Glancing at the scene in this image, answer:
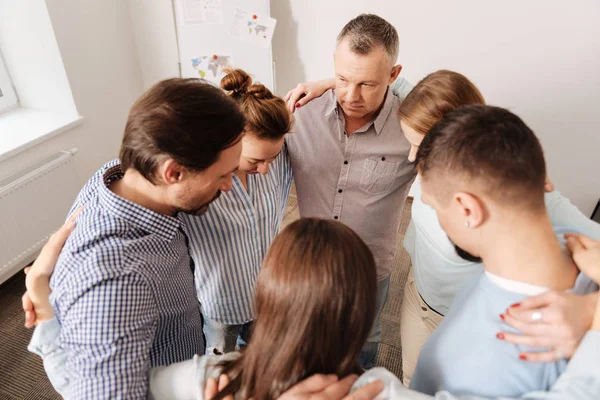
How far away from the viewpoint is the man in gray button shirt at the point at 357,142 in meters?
1.39

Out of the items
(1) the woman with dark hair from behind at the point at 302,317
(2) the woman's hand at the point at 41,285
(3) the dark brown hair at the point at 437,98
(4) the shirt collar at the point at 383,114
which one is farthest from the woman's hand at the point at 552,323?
(2) the woman's hand at the point at 41,285

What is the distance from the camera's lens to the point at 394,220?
1684mm

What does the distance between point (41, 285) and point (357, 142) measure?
112 centimetres

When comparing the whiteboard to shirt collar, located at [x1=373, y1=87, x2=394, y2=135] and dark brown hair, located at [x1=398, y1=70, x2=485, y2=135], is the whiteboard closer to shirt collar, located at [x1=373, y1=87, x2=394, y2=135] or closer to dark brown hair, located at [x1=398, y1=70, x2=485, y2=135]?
shirt collar, located at [x1=373, y1=87, x2=394, y2=135]

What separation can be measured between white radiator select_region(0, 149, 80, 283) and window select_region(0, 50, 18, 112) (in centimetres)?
59

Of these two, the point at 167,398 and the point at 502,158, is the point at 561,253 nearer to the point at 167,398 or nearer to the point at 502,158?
the point at 502,158

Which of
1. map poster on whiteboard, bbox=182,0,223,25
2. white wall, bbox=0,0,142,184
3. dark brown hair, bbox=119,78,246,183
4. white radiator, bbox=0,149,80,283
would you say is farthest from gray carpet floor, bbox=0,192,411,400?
map poster on whiteboard, bbox=182,0,223,25

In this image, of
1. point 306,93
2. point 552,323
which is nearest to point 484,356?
point 552,323

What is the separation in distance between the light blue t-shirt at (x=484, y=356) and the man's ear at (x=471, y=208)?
0.15 meters

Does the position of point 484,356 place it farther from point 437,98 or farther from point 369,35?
point 369,35

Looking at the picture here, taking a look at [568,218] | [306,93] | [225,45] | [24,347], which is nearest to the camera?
[568,218]

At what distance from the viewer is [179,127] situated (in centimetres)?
90

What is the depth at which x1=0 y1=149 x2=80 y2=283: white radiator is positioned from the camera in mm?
2287

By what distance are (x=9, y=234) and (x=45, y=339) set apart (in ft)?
6.00
